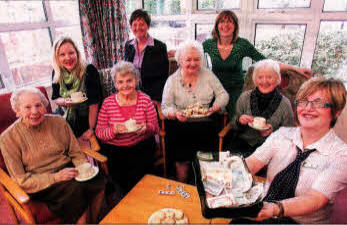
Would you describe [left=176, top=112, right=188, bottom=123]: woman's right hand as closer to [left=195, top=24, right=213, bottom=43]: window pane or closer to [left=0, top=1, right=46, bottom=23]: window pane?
[left=195, top=24, right=213, bottom=43]: window pane

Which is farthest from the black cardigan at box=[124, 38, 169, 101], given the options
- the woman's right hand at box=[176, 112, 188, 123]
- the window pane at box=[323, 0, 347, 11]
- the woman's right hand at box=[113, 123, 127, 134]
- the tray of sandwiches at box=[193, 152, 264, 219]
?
the window pane at box=[323, 0, 347, 11]

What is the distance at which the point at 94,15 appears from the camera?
361 centimetres

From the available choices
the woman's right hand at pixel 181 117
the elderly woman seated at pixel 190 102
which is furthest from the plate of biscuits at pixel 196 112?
the elderly woman seated at pixel 190 102

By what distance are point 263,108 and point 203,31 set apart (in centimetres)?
186

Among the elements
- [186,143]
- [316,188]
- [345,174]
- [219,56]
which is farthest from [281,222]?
[219,56]

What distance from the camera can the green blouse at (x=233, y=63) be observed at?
2641 millimetres

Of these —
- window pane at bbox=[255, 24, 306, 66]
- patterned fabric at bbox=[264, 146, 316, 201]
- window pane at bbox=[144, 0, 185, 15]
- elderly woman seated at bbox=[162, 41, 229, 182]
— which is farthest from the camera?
window pane at bbox=[144, 0, 185, 15]

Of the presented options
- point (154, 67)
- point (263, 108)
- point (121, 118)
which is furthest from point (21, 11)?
point (263, 108)

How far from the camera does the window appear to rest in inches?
124

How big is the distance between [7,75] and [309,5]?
3.76m

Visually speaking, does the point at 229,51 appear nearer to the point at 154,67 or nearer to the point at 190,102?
the point at 190,102

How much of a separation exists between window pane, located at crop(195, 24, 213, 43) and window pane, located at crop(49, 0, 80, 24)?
72.9 inches

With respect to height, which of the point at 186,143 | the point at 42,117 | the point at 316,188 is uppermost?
the point at 42,117

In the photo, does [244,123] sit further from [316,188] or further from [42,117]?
[42,117]
